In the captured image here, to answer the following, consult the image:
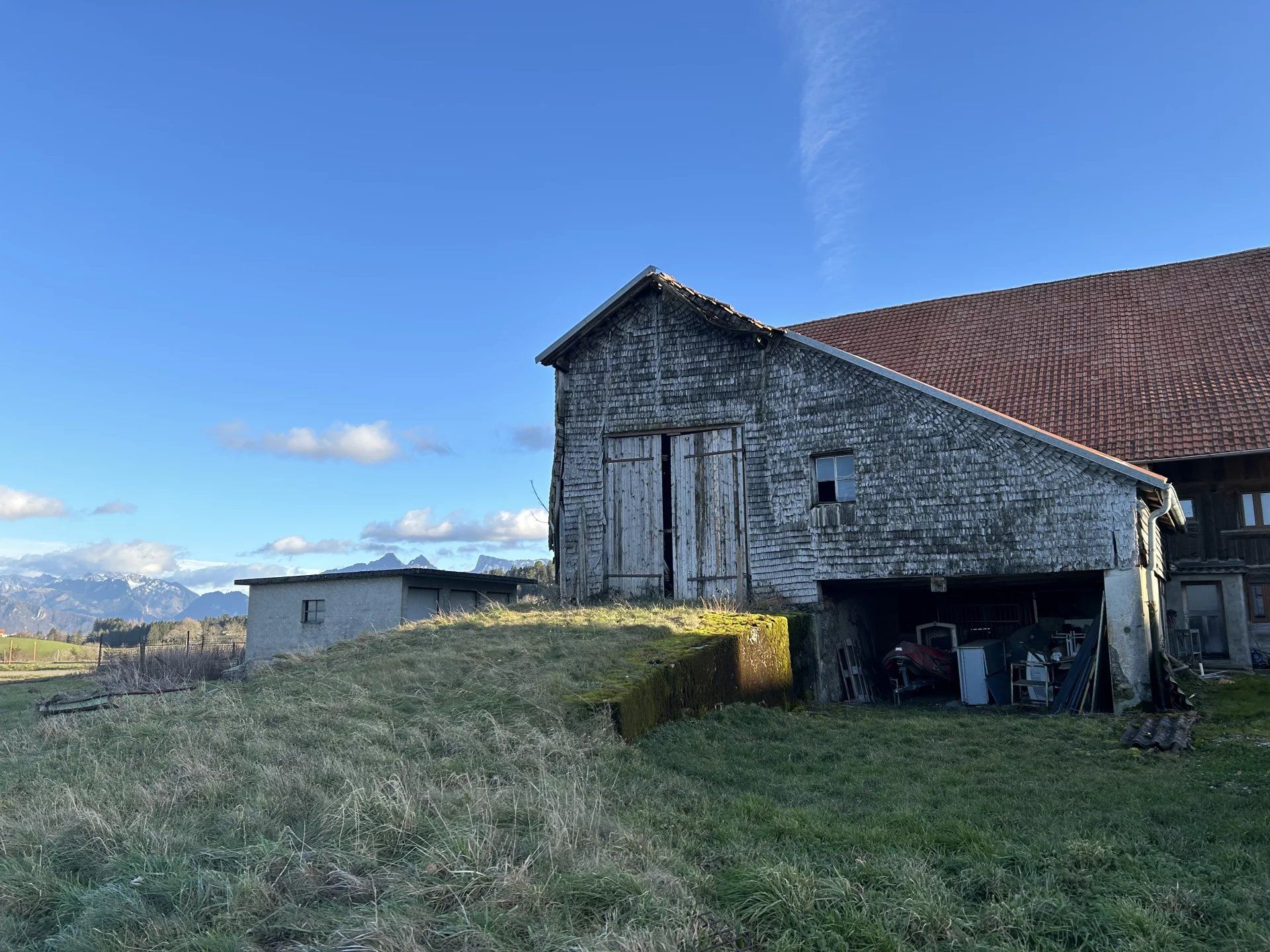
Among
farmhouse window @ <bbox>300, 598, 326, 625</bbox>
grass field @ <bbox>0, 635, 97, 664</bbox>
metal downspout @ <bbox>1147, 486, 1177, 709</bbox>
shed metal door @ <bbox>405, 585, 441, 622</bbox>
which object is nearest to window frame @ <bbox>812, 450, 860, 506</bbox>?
metal downspout @ <bbox>1147, 486, 1177, 709</bbox>

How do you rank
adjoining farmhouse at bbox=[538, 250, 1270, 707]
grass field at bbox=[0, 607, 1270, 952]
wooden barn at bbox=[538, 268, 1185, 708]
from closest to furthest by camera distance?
grass field at bbox=[0, 607, 1270, 952], wooden barn at bbox=[538, 268, 1185, 708], adjoining farmhouse at bbox=[538, 250, 1270, 707]

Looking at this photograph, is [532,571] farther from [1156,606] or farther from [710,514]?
[1156,606]

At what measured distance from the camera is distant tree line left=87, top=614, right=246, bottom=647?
51812mm

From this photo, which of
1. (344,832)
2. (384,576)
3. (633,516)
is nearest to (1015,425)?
(633,516)

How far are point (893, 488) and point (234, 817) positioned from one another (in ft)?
39.7

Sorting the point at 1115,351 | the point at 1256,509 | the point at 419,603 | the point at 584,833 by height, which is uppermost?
the point at 1115,351

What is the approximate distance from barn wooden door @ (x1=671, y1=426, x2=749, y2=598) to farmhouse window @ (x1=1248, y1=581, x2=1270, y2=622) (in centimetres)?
1079

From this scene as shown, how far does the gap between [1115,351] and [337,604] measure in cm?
2144

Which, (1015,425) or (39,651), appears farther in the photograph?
(39,651)

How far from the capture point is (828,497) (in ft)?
54.6

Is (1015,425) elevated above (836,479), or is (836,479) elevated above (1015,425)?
(1015,425)

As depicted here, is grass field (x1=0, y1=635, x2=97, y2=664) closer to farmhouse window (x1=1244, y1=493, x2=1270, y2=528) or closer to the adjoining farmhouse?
the adjoining farmhouse


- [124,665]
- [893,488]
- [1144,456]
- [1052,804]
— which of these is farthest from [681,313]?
[124,665]

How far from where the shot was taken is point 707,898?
530 cm
